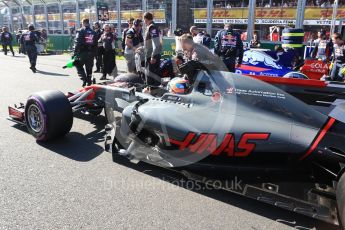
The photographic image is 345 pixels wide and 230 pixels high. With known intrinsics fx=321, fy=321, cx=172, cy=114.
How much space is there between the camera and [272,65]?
7859 mm

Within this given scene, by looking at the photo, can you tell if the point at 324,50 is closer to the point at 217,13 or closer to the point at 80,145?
the point at 80,145

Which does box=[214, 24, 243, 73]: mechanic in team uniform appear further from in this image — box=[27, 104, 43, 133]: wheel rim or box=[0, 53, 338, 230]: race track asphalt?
box=[27, 104, 43, 133]: wheel rim

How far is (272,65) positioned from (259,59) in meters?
0.36

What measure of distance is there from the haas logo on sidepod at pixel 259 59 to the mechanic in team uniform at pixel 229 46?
82cm

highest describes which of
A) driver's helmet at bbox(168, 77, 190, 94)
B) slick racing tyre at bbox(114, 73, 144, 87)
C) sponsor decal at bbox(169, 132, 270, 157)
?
driver's helmet at bbox(168, 77, 190, 94)

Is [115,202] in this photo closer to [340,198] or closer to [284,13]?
[340,198]

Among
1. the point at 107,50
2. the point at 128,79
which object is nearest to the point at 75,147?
the point at 128,79

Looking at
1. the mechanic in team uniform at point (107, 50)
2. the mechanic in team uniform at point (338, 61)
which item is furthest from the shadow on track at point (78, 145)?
the mechanic in team uniform at point (338, 61)

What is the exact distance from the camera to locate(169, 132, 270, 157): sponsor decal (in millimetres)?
3025

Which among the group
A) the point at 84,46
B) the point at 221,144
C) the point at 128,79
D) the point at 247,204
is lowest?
the point at 247,204

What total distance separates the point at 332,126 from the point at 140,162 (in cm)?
214

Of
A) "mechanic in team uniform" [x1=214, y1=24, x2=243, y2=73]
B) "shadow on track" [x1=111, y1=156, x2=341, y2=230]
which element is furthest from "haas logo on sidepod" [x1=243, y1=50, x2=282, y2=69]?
"shadow on track" [x1=111, y1=156, x2=341, y2=230]

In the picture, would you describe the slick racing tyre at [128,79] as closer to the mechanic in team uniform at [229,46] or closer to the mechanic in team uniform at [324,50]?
the mechanic in team uniform at [229,46]

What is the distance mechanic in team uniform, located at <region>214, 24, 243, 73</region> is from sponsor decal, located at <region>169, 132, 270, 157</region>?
170 inches
